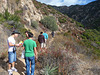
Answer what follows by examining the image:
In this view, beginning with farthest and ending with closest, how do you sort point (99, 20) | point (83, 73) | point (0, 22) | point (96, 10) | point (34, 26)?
1. point (96, 10)
2. point (99, 20)
3. point (34, 26)
4. point (0, 22)
5. point (83, 73)

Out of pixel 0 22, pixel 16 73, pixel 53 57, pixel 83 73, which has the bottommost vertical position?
pixel 83 73

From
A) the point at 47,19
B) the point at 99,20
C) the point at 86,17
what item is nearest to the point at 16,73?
the point at 47,19

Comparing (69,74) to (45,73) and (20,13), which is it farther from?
(20,13)

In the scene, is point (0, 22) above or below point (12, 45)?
above

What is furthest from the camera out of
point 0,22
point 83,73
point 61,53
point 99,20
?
point 99,20

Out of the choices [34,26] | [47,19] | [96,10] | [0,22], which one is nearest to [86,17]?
[96,10]

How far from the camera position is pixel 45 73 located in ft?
10.0

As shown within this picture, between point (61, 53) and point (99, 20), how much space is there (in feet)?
187

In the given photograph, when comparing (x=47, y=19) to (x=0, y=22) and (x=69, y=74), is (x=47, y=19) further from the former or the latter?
(x=69, y=74)

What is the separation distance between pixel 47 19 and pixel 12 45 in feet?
74.1

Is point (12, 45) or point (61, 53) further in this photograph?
point (61, 53)

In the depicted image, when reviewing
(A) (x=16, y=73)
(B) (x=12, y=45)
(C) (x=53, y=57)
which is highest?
(B) (x=12, y=45)

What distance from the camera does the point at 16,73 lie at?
130 inches

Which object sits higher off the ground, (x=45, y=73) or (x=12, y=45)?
(x=12, y=45)
